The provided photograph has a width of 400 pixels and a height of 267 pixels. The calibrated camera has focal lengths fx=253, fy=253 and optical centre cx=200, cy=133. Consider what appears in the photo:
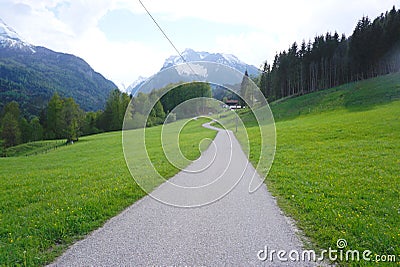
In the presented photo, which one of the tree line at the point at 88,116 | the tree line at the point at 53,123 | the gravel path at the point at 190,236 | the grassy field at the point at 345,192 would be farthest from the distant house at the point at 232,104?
the tree line at the point at 53,123

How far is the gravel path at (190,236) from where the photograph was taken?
13.9 ft

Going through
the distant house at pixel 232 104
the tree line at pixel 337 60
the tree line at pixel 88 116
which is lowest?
the distant house at pixel 232 104

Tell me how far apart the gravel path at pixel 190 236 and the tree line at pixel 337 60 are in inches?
1934

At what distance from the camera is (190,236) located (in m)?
5.05

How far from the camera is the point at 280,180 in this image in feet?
32.7

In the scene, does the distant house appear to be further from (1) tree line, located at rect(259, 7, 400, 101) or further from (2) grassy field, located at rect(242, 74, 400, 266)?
(1) tree line, located at rect(259, 7, 400, 101)

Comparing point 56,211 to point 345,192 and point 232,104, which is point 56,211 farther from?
point 345,192

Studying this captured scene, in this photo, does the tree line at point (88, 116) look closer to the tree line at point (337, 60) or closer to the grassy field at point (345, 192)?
the grassy field at point (345, 192)

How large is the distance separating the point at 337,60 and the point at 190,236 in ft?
249

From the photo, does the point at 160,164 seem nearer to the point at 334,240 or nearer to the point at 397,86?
the point at 334,240

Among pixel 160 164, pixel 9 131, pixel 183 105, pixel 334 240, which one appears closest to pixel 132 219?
pixel 183 105

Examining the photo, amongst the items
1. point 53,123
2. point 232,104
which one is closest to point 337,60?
point 232,104

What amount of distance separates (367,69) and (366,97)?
2099 cm

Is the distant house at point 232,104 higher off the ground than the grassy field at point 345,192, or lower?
higher
